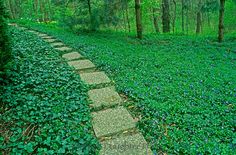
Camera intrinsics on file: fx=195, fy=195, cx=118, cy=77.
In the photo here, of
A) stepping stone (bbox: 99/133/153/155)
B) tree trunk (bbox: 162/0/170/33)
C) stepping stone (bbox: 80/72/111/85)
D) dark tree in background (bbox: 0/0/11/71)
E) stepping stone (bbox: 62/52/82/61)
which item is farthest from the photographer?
tree trunk (bbox: 162/0/170/33)

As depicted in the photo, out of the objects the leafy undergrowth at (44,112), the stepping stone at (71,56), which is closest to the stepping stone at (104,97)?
the leafy undergrowth at (44,112)

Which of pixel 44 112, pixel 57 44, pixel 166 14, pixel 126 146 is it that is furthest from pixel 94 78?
pixel 166 14

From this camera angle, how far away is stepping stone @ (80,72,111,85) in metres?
3.35

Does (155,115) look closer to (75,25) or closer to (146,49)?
(146,49)

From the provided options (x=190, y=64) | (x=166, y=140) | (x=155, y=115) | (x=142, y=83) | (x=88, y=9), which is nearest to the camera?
(x=166, y=140)

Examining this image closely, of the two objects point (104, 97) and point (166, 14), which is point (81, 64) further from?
point (166, 14)

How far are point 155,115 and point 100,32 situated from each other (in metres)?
5.52

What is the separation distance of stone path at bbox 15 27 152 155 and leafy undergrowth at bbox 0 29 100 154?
12 centimetres

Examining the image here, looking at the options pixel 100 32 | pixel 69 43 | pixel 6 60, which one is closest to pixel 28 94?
pixel 6 60

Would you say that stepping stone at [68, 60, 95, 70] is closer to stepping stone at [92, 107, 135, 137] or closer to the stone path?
the stone path

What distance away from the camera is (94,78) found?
349cm

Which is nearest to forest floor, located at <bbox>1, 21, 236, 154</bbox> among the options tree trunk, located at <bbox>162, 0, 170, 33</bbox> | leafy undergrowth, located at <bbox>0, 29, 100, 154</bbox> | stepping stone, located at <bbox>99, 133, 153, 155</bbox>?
stepping stone, located at <bbox>99, 133, 153, 155</bbox>

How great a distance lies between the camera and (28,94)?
2.83m

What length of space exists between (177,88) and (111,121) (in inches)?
56.1
